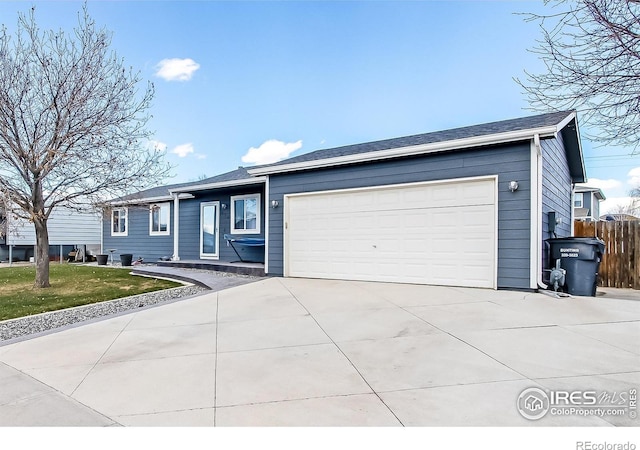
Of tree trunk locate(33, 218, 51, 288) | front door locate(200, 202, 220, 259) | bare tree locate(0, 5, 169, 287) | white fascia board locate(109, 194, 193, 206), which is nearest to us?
bare tree locate(0, 5, 169, 287)

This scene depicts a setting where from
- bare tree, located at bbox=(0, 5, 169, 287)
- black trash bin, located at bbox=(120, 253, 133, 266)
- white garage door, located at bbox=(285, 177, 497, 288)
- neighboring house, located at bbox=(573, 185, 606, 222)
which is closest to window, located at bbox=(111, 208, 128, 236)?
black trash bin, located at bbox=(120, 253, 133, 266)

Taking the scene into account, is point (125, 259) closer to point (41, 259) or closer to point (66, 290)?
point (41, 259)

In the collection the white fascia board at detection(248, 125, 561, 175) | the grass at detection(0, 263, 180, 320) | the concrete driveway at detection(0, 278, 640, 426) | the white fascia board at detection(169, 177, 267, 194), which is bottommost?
the grass at detection(0, 263, 180, 320)

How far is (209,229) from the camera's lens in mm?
12367

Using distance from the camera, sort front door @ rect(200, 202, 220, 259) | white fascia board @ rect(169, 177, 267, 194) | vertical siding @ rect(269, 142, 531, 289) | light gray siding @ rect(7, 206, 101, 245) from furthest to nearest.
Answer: light gray siding @ rect(7, 206, 101, 245) < front door @ rect(200, 202, 220, 259) < white fascia board @ rect(169, 177, 267, 194) < vertical siding @ rect(269, 142, 531, 289)

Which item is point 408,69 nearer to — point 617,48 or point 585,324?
point 617,48

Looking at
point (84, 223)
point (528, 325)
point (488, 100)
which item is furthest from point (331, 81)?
point (84, 223)

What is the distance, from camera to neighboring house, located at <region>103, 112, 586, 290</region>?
6199 millimetres

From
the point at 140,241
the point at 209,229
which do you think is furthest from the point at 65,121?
the point at 140,241

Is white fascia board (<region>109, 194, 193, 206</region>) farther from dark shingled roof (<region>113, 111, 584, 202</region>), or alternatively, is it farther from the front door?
the front door

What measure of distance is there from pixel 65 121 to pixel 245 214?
5.54 metres

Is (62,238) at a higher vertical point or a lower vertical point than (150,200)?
lower

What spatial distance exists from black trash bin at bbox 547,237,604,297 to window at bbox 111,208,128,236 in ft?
53.4

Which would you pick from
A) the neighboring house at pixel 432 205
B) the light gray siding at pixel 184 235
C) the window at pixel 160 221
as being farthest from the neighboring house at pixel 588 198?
the window at pixel 160 221
